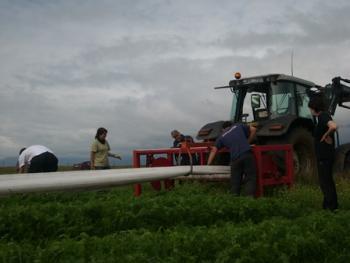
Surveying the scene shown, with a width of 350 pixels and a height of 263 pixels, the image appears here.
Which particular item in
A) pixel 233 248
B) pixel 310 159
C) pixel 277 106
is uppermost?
pixel 277 106

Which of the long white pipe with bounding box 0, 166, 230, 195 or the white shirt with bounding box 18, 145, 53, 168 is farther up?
the white shirt with bounding box 18, 145, 53, 168

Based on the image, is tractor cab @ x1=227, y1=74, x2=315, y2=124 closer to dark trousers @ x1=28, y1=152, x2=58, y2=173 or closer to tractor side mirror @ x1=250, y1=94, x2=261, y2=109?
tractor side mirror @ x1=250, y1=94, x2=261, y2=109

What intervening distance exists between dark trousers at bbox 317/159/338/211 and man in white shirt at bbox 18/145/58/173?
452 cm

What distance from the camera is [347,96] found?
1124 centimetres

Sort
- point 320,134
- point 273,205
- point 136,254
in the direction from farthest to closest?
point 320,134 → point 273,205 → point 136,254

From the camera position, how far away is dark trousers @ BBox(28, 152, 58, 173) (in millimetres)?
8867

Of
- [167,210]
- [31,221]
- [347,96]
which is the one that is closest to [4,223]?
[31,221]

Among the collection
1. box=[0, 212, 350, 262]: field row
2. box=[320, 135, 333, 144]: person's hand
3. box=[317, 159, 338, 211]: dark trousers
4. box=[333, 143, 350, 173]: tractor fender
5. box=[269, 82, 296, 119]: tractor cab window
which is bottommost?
box=[0, 212, 350, 262]: field row

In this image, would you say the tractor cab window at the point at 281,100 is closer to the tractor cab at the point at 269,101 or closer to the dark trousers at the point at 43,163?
the tractor cab at the point at 269,101

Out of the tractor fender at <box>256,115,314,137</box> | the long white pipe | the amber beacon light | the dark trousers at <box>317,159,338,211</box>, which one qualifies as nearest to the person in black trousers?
the dark trousers at <box>317,159,338,211</box>

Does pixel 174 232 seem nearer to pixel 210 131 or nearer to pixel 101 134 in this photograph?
pixel 210 131

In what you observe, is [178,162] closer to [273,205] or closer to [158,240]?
[273,205]

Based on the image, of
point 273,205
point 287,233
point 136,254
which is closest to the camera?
point 136,254

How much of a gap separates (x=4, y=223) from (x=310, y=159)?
6.16 m
